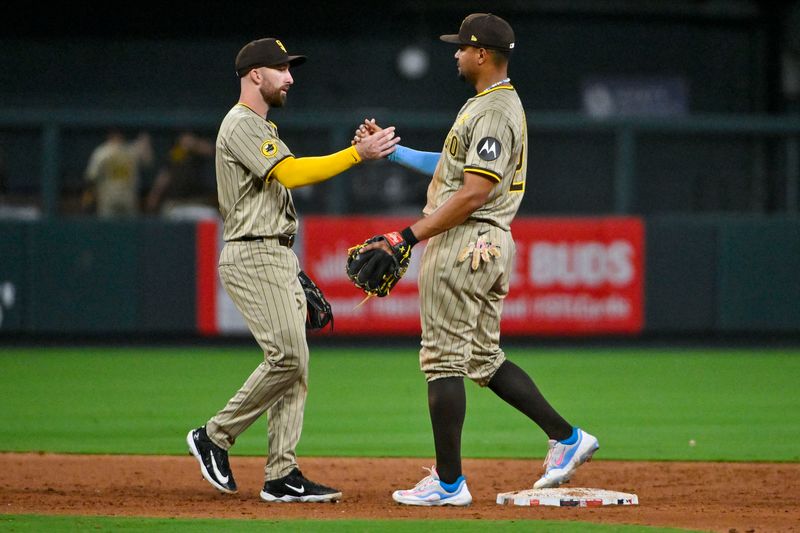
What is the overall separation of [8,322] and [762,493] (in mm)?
8797

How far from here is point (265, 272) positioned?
567 centimetres

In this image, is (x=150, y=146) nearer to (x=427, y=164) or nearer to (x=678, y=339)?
(x=678, y=339)

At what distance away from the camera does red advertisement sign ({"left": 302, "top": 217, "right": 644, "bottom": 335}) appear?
12977 millimetres

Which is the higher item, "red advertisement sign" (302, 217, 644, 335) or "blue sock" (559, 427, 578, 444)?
"red advertisement sign" (302, 217, 644, 335)

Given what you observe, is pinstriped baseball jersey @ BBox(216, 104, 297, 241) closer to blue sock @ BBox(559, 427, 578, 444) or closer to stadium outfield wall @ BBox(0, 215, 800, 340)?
blue sock @ BBox(559, 427, 578, 444)

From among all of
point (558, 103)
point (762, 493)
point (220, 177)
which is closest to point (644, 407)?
point (762, 493)

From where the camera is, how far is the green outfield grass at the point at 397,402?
7.61m

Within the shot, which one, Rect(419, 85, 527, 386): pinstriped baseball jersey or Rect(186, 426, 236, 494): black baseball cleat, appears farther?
Rect(186, 426, 236, 494): black baseball cleat

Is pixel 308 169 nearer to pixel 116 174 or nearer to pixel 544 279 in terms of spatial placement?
pixel 544 279

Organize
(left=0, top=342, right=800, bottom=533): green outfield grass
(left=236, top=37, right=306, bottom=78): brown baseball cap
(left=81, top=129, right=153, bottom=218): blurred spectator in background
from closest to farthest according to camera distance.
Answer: (left=236, top=37, right=306, bottom=78): brown baseball cap, (left=0, top=342, right=800, bottom=533): green outfield grass, (left=81, top=129, right=153, bottom=218): blurred spectator in background

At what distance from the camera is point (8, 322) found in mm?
12797

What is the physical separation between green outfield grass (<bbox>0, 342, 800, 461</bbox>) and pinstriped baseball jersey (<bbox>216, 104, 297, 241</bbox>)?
2040 mm

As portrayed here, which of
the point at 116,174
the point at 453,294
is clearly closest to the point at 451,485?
the point at 453,294

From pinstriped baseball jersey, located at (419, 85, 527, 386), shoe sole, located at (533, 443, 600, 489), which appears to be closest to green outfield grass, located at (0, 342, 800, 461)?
shoe sole, located at (533, 443, 600, 489)
